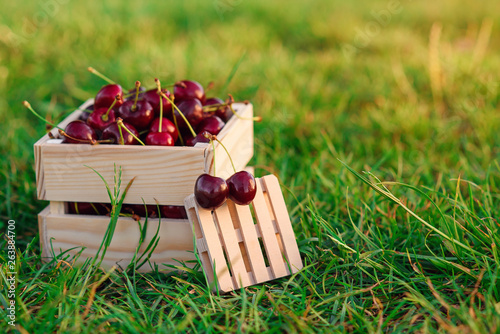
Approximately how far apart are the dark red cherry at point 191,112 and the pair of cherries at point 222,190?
371 millimetres

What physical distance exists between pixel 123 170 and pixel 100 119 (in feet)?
0.86

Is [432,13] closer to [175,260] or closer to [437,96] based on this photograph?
[437,96]

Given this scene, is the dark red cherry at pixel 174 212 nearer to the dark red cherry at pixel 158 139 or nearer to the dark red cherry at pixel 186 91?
the dark red cherry at pixel 158 139

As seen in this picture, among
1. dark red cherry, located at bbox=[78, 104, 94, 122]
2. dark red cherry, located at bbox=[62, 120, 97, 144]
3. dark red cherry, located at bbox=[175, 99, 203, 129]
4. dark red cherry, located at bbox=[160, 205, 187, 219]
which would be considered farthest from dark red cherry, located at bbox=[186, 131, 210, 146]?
dark red cherry, located at bbox=[78, 104, 94, 122]

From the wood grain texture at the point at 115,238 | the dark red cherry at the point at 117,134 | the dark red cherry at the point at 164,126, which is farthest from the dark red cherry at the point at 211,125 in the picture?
the wood grain texture at the point at 115,238

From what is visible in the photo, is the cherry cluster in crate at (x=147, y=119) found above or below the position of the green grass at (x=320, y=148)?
above

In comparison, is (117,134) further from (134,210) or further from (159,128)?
(134,210)

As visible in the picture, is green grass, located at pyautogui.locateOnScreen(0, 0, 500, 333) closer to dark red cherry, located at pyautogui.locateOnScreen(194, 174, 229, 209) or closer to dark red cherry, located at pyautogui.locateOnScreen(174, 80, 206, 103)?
dark red cherry, located at pyautogui.locateOnScreen(194, 174, 229, 209)

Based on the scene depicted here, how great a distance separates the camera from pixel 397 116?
2965 mm

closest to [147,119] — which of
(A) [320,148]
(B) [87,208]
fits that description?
(B) [87,208]

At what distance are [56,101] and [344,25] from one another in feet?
8.47

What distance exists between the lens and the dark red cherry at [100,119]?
182 cm

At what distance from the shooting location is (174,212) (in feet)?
5.71

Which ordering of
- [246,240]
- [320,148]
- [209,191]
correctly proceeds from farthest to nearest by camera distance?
[320,148], [246,240], [209,191]
